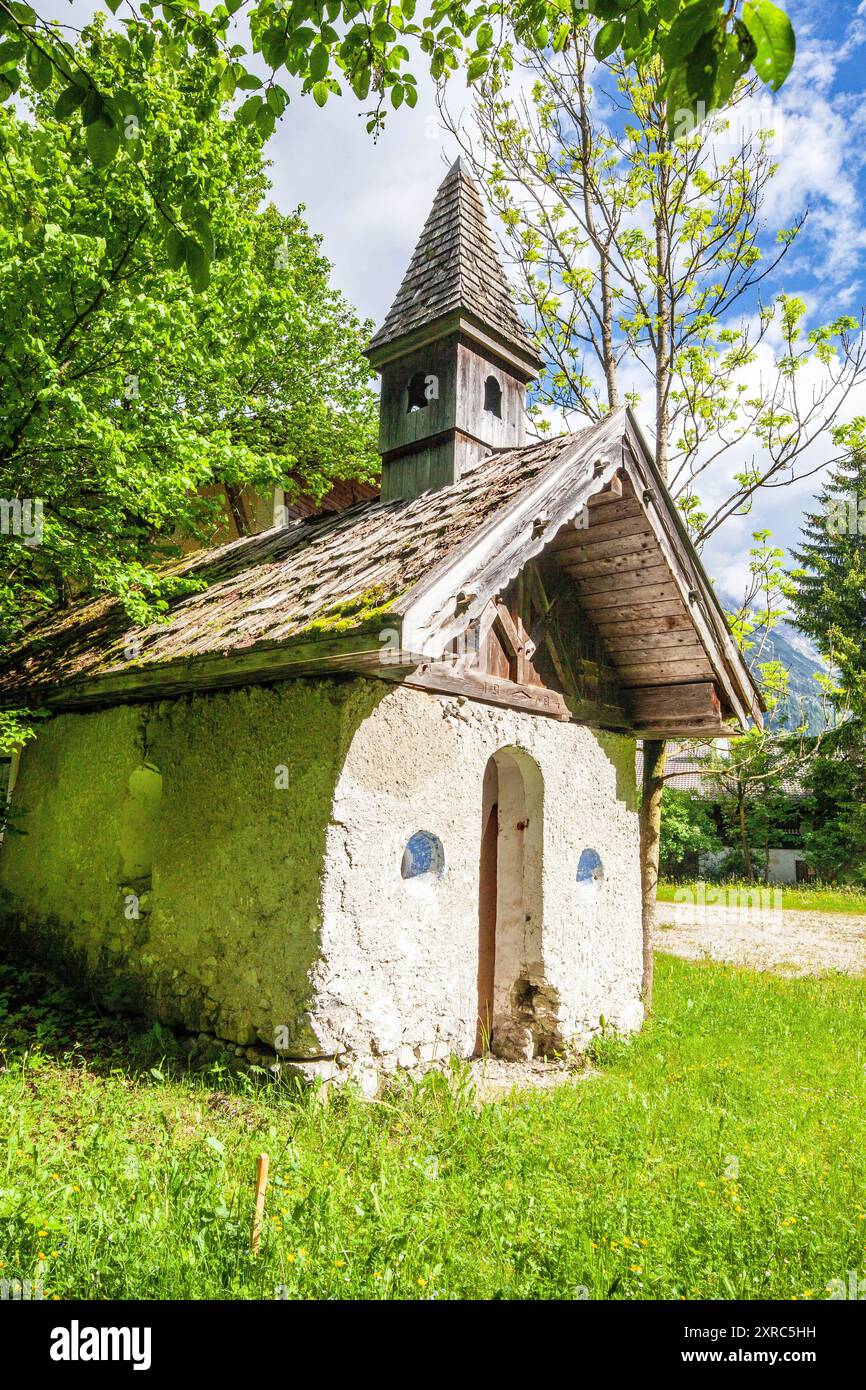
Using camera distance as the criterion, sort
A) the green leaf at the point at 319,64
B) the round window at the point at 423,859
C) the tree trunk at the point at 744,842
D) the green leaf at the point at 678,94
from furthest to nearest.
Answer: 1. the tree trunk at the point at 744,842
2. the round window at the point at 423,859
3. the green leaf at the point at 319,64
4. the green leaf at the point at 678,94

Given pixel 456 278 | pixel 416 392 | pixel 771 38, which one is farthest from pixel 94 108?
pixel 456 278

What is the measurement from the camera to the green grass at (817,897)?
64.5ft

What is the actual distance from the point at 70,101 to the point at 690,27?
169 centimetres

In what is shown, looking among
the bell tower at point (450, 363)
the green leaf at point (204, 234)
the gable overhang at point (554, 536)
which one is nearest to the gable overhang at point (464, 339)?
the bell tower at point (450, 363)

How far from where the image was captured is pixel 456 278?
301 inches

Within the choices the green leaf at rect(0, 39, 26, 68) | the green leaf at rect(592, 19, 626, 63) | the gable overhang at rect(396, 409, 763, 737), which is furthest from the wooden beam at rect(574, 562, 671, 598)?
the green leaf at rect(0, 39, 26, 68)

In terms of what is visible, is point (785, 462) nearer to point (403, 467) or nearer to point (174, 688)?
point (403, 467)

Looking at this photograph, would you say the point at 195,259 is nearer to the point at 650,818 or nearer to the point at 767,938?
the point at 650,818

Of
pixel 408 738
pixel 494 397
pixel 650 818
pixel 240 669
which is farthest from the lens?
pixel 650 818

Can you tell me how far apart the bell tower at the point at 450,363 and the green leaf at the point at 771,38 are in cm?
555

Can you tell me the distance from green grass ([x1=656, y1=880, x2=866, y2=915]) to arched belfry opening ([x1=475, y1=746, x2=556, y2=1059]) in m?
15.7

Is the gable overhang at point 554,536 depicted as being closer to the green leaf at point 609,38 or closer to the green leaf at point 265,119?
the green leaf at point 265,119

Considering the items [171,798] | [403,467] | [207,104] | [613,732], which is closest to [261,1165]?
[171,798]

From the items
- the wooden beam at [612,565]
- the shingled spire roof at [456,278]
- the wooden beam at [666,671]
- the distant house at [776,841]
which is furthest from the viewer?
the distant house at [776,841]
